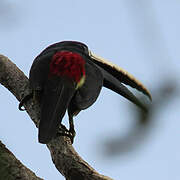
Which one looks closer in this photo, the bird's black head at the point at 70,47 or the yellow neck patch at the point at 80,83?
the yellow neck patch at the point at 80,83

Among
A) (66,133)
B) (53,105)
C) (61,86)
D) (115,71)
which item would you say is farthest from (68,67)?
(115,71)

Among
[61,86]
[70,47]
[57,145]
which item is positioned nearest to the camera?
[57,145]

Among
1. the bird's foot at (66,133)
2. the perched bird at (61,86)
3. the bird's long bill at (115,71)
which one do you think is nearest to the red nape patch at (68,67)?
the perched bird at (61,86)

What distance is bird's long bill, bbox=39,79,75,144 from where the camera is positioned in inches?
91.4

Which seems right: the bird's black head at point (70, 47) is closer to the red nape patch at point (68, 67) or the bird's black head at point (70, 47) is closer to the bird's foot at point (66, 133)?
the red nape patch at point (68, 67)

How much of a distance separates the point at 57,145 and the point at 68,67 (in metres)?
0.52

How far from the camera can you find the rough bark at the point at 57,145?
2091 mm

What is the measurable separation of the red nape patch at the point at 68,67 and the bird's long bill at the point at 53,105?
53mm

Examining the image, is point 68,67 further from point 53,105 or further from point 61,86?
point 53,105

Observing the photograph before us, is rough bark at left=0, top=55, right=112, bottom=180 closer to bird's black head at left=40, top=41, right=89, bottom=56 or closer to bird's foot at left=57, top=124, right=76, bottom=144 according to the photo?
bird's foot at left=57, top=124, right=76, bottom=144

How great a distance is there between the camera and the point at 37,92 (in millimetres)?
2740

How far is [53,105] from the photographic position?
2461 mm

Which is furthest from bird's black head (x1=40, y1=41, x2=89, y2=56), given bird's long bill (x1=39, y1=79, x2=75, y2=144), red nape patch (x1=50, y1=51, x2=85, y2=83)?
bird's long bill (x1=39, y1=79, x2=75, y2=144)

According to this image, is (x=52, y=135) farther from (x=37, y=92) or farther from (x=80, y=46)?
(x=80, y=46)
